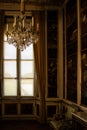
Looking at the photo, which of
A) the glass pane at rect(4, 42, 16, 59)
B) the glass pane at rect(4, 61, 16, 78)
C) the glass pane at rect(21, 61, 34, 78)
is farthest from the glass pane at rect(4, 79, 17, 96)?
the glass pane at rect(4, 42, 16, 59)

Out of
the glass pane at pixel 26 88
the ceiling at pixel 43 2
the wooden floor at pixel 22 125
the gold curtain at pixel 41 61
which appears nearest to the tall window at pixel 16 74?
the glass pane at pixel 26 88

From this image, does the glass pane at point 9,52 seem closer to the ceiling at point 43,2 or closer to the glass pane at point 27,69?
the glass pane at point 27,69

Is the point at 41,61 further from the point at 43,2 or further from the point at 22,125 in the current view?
the point at 22,125

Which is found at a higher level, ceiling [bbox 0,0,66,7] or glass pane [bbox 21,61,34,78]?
ceiling [bbox 0,0,66,7]

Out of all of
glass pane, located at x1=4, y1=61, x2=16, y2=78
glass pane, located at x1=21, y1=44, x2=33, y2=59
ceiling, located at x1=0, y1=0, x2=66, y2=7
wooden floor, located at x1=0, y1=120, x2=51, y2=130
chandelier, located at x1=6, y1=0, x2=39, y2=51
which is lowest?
wooden floor, located at x1=0, y1=120, x2=51, y2=130

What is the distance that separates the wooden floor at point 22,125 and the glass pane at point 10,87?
85 centimetres

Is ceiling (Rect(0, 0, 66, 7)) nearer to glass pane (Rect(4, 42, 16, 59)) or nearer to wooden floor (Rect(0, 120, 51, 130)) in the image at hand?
glass pane (Rect(4, 42, 16, 59))

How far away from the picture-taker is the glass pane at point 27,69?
7844 mm

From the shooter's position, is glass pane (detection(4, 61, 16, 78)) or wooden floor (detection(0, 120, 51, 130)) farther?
glass pane (detection(4, 61, 16, 78))

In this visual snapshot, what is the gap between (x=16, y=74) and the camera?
780cm

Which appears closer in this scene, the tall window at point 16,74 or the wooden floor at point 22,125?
the wooden floor at point 22,125

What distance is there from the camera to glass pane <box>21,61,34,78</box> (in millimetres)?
7844

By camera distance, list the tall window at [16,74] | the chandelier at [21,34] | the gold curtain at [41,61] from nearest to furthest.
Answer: the chandelier at [21,34]
the gold curtain at [41,61]
the tall window at [16,74]

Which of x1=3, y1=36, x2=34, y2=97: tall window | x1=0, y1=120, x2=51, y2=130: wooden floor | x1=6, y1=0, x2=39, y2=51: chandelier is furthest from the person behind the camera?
x1=3, y1=36, x2=34, y2=97: tall window
